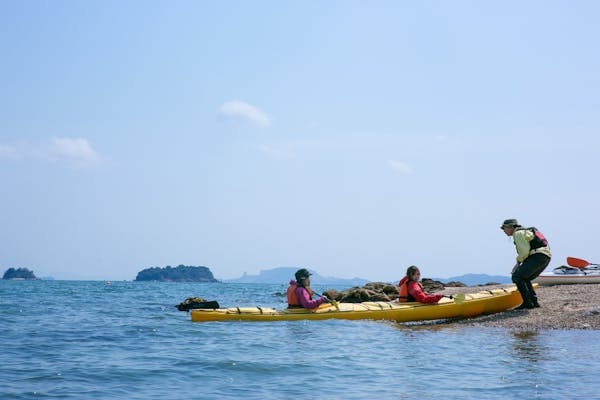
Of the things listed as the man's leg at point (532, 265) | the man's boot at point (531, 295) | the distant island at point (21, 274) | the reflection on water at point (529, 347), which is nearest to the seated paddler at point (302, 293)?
the reflection on water at point (529, 347)

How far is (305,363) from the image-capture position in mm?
11500

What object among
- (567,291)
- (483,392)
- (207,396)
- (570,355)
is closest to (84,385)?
(207,396)

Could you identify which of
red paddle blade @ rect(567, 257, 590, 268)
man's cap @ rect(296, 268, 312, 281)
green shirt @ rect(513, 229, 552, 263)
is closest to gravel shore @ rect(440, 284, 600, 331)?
green shirt @ rect(513, 229, 552, 263)

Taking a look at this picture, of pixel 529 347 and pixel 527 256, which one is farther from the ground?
pixel 527 256

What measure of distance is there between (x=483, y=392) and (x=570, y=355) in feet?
10.5

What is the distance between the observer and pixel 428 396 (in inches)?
341

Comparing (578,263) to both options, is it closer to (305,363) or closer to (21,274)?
(305,363)

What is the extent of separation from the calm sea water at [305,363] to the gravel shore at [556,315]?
Result: 64 cm

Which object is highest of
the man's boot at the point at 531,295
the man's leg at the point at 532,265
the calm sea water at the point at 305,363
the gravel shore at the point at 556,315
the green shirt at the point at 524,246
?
the green shirt at the point at 524,246

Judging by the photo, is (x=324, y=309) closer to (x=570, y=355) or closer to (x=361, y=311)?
(x=361, y=311)

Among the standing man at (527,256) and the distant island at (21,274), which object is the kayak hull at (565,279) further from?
the distant island at (21,274)

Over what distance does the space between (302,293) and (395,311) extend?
8.32 feet

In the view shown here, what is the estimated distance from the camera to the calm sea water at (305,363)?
9.16m

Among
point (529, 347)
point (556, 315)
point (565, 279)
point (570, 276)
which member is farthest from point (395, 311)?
point (570, 276)
